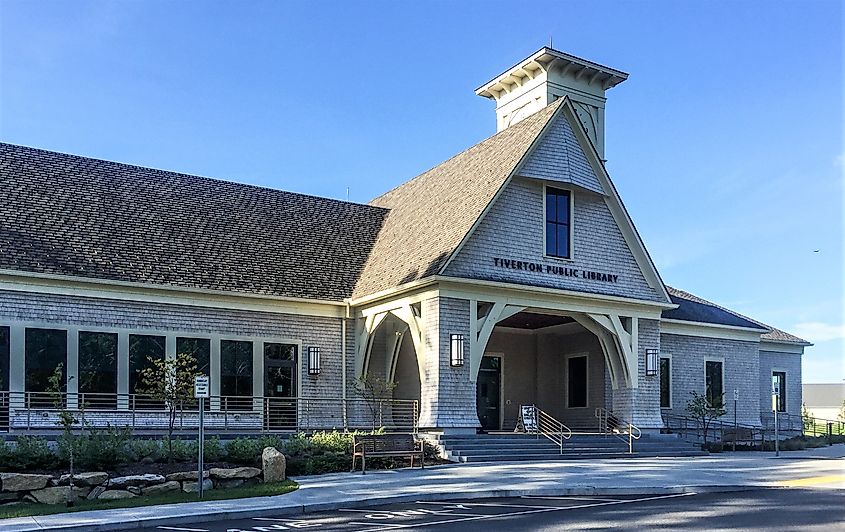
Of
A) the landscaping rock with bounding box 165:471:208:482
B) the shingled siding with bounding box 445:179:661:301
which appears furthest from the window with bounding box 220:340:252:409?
the landscaping rock with bounding box 165:471:208:482

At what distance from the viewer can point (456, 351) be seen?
23.8m

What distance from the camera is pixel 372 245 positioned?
98.6 ft

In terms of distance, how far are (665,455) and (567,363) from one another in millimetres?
6394

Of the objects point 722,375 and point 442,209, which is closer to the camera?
point 442,209

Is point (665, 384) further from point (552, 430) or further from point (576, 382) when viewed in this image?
point (552, 430)

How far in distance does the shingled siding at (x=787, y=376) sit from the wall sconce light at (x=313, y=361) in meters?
18.0

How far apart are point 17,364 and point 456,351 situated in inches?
419

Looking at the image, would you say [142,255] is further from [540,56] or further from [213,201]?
[540,56]

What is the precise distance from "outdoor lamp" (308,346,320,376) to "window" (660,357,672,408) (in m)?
12.0

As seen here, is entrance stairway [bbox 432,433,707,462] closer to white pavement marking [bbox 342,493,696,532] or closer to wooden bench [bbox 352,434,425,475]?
wooden bench [bbox 352,434,425,475]

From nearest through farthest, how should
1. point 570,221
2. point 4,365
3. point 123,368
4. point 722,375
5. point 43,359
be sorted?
point 4,365
point 43,359
point 123,368
point 570,221
point 722,375

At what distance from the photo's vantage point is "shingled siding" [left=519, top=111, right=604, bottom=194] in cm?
2627

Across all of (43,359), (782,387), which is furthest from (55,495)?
(782,387)

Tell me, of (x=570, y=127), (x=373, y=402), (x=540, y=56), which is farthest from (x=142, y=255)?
(x=540, y=56)
